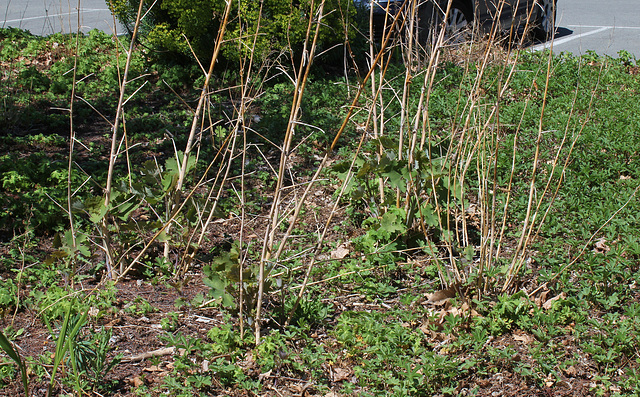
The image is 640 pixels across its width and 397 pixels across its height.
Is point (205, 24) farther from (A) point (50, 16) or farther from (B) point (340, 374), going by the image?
(A) point (50, 16)

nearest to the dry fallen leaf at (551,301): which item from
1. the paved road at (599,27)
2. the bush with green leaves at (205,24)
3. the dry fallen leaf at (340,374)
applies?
the dry fallen leaf at (340,374)

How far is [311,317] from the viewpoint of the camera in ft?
9.98

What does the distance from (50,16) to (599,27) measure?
11.1 metres

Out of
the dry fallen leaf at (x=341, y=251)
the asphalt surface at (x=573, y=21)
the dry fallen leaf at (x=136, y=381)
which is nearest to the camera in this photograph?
the dry fallen leaf at (x=136, y=381)

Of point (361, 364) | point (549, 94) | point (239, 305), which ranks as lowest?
point (361, 364)

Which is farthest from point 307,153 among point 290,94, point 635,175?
point 635,175

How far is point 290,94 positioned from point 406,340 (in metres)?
4.16

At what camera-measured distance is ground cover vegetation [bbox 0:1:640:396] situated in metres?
2.63

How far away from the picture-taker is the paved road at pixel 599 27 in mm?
9148

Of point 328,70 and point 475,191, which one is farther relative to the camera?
point 328,70

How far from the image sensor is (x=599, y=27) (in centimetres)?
1085

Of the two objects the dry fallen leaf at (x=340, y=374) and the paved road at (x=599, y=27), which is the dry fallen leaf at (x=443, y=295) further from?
the paved road at (x=599, y=27)

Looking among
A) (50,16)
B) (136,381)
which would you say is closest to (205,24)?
(136,381)

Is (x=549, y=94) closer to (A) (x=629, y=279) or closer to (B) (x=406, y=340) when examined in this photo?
(A) (x=629, y=279)
